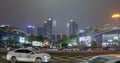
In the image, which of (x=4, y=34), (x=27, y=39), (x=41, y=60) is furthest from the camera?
(x=4, y=34)

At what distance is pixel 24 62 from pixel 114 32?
521ft

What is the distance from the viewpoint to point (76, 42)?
163 m

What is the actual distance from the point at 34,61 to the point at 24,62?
148cm

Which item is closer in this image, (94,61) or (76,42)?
(94,61)

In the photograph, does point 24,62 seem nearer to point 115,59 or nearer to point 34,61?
point 34,61

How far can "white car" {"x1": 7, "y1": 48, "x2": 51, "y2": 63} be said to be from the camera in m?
25.8

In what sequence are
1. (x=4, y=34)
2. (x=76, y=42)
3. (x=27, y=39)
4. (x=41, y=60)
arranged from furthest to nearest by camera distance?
(x=4, y=34)
(x=27, y=39)
(x=76, y=42)
(x=41, y=60)

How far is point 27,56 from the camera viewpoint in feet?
85.6

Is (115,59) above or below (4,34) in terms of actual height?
below

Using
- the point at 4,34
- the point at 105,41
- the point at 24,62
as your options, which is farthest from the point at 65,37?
the point at 24,62

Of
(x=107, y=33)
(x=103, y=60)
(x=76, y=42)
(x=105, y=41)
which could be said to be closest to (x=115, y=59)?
(x=103, y=60)

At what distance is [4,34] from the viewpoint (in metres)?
198

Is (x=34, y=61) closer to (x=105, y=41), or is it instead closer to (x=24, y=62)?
(x=24, y=62)

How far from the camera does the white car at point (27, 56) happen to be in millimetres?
25844
